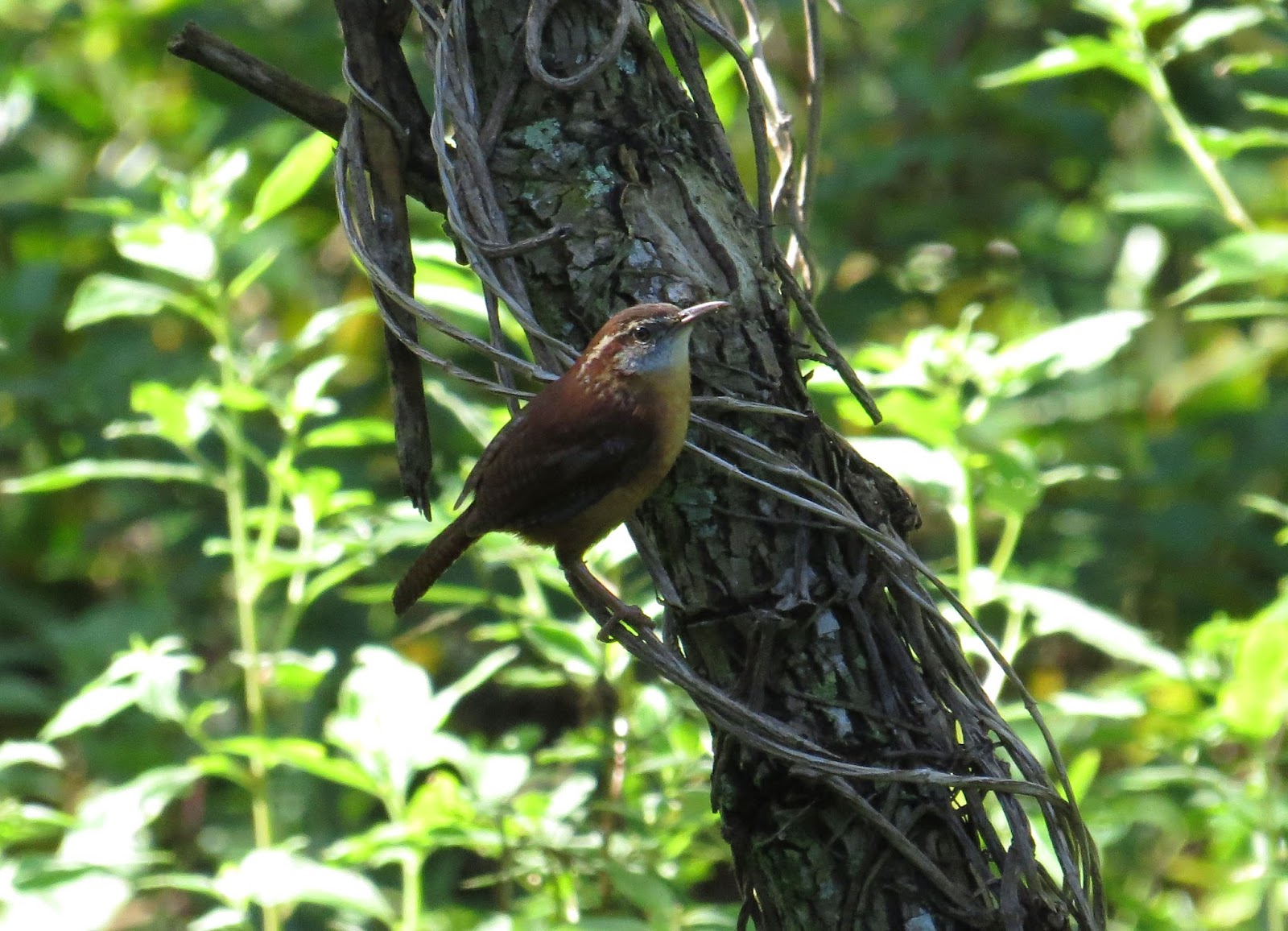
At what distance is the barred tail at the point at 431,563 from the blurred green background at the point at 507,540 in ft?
1.38

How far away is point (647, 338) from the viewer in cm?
191

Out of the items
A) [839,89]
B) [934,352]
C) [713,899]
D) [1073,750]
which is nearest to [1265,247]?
[934,352]

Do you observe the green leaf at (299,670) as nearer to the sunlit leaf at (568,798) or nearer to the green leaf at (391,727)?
the green leaf at (391,727)

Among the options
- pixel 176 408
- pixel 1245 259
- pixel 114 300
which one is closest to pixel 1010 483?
pixel 1245 259

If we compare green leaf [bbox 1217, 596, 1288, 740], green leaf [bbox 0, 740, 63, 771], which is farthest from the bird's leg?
green leaf [bbox 1217, 596, 1288, 740]

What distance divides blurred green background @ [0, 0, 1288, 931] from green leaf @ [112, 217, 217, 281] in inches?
0.4

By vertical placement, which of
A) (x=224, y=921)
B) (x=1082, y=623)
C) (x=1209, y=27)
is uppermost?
(x=1209, y=27)

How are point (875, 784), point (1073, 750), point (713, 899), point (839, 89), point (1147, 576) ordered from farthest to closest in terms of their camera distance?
point (839, 89)
point (1147, 576)
point (713, 899)
point (1073, 750)
point (875, 784)

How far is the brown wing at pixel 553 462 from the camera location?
197 cm

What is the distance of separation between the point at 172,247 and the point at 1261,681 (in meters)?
2.51

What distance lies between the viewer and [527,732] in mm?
3012

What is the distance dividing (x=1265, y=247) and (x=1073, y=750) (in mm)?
1343

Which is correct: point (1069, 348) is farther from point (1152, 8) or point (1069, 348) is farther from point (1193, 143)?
point (1152, 8)

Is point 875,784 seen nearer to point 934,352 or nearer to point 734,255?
point 734,255
